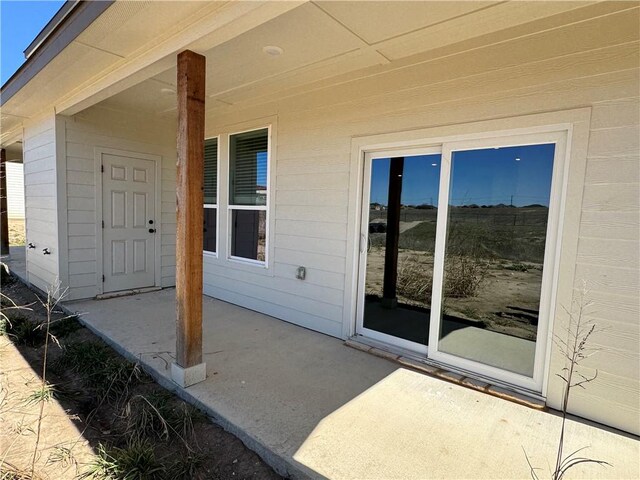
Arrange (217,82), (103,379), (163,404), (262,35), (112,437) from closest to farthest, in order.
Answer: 1. (112,437)
2. (163,404)
3. (262,35)
4. (103,379)
5. (217,82)

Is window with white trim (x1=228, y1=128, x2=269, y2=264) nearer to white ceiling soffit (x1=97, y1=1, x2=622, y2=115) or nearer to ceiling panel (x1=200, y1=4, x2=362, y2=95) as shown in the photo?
white ceiling soffit (x1=97, y1=1, x2=622, y2=115)

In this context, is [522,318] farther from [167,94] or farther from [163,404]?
[167,94]

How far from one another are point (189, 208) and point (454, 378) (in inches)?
92.5

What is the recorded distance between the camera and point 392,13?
6.82 ft

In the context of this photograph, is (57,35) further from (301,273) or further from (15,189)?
(15,189)

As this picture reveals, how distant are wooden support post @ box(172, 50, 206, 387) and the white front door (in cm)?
298

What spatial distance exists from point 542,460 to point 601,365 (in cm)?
77

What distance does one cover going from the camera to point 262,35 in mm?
2398

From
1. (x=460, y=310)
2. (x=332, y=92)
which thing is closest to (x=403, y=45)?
(x=332, y=92)

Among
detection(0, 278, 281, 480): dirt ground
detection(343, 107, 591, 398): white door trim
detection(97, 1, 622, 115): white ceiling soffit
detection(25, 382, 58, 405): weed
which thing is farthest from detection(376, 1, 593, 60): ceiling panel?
detection(25, 382, 58, 405): weed

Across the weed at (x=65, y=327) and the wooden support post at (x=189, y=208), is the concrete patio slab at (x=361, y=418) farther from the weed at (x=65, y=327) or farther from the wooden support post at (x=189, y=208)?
the weed at (x=65, y=327)

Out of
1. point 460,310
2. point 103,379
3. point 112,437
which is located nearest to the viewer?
point 112,437

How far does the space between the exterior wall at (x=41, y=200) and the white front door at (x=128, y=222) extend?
0.57 metres

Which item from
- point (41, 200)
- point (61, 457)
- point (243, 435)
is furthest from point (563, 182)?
point (41, 200)
